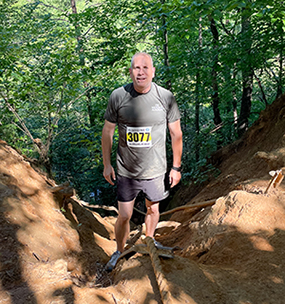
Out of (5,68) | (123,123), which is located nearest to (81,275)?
(123,123)

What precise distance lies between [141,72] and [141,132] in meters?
0.65

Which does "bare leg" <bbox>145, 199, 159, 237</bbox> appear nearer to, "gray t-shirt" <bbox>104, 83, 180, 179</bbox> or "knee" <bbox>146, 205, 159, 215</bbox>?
"knee" <bbox>146, 205, 159, 215</bbox>

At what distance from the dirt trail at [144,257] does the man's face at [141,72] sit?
1647mm

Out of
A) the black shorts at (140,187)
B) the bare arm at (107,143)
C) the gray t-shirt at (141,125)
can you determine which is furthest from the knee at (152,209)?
the bare arm at (107,143)

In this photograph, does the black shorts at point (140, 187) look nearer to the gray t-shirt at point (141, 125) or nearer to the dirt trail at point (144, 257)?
the gray t-shirt at point (141, 125)

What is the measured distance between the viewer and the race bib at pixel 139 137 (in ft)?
9.77

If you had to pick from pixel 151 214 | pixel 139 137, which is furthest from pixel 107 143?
pixel 151 214

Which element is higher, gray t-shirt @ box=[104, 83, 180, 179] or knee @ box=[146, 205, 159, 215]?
gray t-shirt @ box=[104, 83, 180, 179]

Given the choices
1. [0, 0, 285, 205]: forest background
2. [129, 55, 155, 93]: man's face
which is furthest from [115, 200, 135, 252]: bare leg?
[0, 0, 285, 205]: forest background

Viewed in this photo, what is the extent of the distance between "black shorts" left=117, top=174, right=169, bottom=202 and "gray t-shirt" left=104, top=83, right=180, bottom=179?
0.07 m

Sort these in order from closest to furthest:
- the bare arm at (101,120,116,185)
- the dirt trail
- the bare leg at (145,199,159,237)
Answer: the dirt trail, the bare arm at (101,120,116,185), the bare leg at (145,199,159,237)

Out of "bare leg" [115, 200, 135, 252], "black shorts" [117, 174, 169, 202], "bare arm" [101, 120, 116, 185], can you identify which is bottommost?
"bare leg" [115, 200, 135, 252]

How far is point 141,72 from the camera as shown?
2.90 m

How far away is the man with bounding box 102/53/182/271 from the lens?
9.67 feet
